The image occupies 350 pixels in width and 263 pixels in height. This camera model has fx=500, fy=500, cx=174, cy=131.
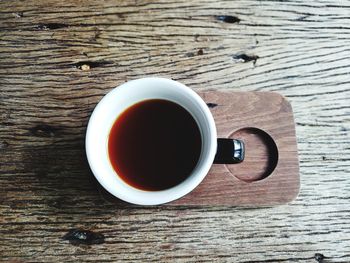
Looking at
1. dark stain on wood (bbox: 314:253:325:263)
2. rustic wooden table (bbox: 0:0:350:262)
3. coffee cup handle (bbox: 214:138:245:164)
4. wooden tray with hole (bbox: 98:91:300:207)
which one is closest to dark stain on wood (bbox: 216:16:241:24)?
rustic wooden table (bbox: 0:0:350:262)

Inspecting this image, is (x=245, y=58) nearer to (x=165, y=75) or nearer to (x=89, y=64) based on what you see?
(x=165, y=75)

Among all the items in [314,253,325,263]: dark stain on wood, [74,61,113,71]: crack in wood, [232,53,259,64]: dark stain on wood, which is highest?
[74,61,113,71]: crack in wood

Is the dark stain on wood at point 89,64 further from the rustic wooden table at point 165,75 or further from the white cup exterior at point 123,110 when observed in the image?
the white cup exterior at point 123,110

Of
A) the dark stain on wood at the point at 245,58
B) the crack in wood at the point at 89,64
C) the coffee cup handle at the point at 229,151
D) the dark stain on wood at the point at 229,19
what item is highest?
the dark stain on wood at the point at 229,19

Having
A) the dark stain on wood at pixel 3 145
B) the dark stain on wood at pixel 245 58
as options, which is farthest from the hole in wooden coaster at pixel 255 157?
the dark stain on wood at pixel 3 145

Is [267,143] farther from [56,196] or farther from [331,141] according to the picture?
[56,196]

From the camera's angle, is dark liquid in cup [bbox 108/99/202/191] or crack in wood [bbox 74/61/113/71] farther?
crack in wood [bbox 74/61/113/71]

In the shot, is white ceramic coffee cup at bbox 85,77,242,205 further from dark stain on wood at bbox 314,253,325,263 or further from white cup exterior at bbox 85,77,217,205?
dark stain on wood at bbox 314,253,325,263
